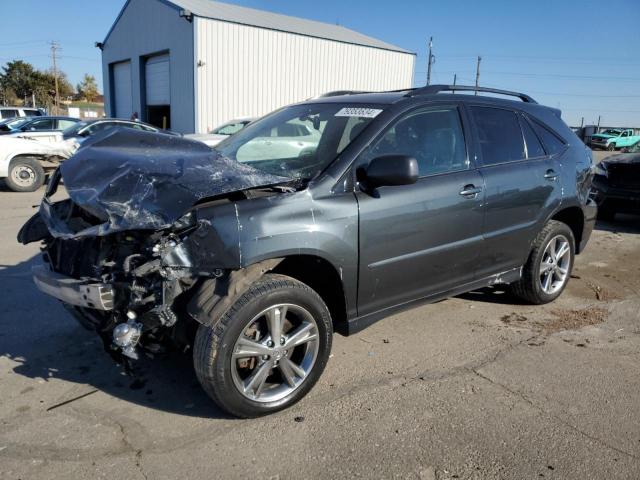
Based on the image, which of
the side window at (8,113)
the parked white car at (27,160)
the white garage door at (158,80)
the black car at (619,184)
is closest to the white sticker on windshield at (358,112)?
the black car at (619,184)

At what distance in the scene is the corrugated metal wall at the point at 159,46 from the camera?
2298cm

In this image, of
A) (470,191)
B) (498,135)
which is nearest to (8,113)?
(498,135)

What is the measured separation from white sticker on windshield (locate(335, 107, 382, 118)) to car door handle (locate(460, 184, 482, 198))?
84 centimetres

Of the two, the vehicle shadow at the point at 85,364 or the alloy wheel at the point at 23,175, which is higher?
the alloy wheel at the point at 23,175

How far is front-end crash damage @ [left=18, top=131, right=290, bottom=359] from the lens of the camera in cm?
261

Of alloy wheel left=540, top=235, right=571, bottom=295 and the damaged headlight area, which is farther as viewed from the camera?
alloy wheel left=540, top=235, right=571, bottom=295

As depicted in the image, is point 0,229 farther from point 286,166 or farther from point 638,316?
point 638,316

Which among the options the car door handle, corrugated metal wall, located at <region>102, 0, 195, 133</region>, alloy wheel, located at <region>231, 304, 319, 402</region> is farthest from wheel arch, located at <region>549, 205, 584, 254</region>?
corrugated metal wall, located at <region>102, 0, 195, 133</region>

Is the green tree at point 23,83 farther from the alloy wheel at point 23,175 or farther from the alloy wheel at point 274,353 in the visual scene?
the alloy wheel at point 274,353

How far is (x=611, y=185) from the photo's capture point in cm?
871

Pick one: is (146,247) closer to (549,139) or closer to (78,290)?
(78,290)

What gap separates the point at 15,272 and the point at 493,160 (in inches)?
186

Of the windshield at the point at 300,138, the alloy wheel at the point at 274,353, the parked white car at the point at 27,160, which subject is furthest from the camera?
the parked white car at the point at 27,160

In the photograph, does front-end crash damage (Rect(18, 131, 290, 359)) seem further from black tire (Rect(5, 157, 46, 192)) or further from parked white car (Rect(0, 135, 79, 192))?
black tire (Rect(5, 157, 46, 192))
